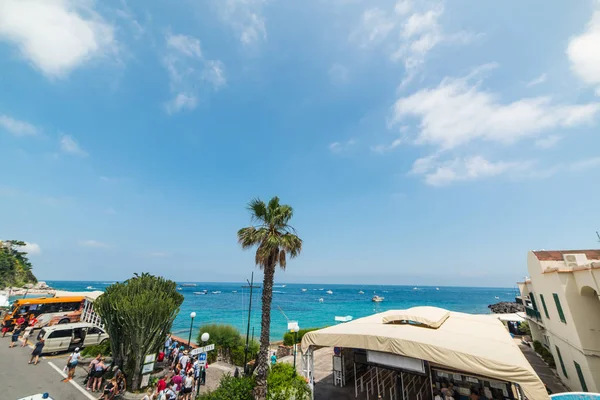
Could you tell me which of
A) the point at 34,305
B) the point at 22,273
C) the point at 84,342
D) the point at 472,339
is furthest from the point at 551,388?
the point at 22,273

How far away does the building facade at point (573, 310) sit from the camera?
35.9 feet

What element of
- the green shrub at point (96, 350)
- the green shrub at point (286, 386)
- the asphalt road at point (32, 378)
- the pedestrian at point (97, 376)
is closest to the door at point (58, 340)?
the asphalt road at point (32, 378)

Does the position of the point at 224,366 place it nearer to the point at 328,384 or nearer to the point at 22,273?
the point at 328,384

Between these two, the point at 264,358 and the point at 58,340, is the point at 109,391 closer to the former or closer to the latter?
the point at 264,358

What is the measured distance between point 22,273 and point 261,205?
4834 inches

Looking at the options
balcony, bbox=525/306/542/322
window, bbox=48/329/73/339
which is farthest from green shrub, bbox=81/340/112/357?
balcony, bbox=525/306/542/322

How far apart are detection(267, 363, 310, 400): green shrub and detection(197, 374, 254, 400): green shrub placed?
1.03 metres

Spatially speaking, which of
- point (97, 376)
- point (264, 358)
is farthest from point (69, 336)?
point (264, 358)

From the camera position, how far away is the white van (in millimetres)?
16531

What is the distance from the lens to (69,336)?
17312 mm

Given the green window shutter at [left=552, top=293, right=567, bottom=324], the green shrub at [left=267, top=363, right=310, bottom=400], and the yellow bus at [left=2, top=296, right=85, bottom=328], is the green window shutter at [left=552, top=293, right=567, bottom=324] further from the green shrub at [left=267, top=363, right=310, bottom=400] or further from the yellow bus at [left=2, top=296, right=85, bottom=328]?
the yellow bus at [left=2, top=296, right=85, bottom=328]

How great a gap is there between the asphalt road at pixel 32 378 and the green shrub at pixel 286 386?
8744 millimetres

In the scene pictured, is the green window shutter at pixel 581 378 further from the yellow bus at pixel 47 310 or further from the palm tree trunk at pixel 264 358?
the yellow bus at pixel 47 310

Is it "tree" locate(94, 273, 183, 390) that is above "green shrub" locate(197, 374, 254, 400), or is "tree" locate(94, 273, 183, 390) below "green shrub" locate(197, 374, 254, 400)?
above
